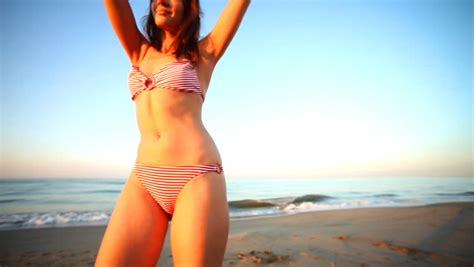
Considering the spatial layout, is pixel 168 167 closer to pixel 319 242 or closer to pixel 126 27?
pixel 126 27

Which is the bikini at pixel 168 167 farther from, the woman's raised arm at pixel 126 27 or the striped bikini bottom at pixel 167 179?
the woman's raised arm at pixel 126 27

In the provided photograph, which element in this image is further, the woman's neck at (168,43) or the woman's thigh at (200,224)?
the woman's neck at (168,43)

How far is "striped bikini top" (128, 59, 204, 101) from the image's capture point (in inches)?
71.1

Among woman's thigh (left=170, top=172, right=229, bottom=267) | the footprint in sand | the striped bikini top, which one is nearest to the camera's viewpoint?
woman's thigh (left=170, top=172, right=229, bottom=267)

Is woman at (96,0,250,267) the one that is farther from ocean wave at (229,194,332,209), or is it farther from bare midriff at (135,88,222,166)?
ocean wave at (229,194,332,209)

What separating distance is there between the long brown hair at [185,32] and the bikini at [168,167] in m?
0.09

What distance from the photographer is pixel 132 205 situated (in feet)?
5.80

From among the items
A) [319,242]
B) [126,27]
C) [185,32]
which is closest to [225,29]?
[185,32]

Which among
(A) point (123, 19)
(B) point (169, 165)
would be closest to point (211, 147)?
(B) point (169, 165)

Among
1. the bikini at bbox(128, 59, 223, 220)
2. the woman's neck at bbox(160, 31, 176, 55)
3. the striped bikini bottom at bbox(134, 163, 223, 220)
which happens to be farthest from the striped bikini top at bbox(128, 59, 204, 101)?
the striped bikini bottom at bbox(134, 163, 223, 220)

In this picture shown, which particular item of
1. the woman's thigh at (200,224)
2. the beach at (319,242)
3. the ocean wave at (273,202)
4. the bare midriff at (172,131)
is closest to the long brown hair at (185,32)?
the bare midriff at (172,131)

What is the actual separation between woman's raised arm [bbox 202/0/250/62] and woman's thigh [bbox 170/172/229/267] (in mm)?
750

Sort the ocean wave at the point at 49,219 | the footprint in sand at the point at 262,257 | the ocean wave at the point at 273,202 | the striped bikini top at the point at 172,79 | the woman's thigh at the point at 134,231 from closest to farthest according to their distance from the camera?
the woman's thigh at the point at 134,231
the striped bikini top at the point at 172,79
the footprint in sand at the point at 262,257
the ocean wave at the point at 49,219
the ocean wave at the point at 273,202

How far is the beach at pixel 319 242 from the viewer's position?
432 cm
